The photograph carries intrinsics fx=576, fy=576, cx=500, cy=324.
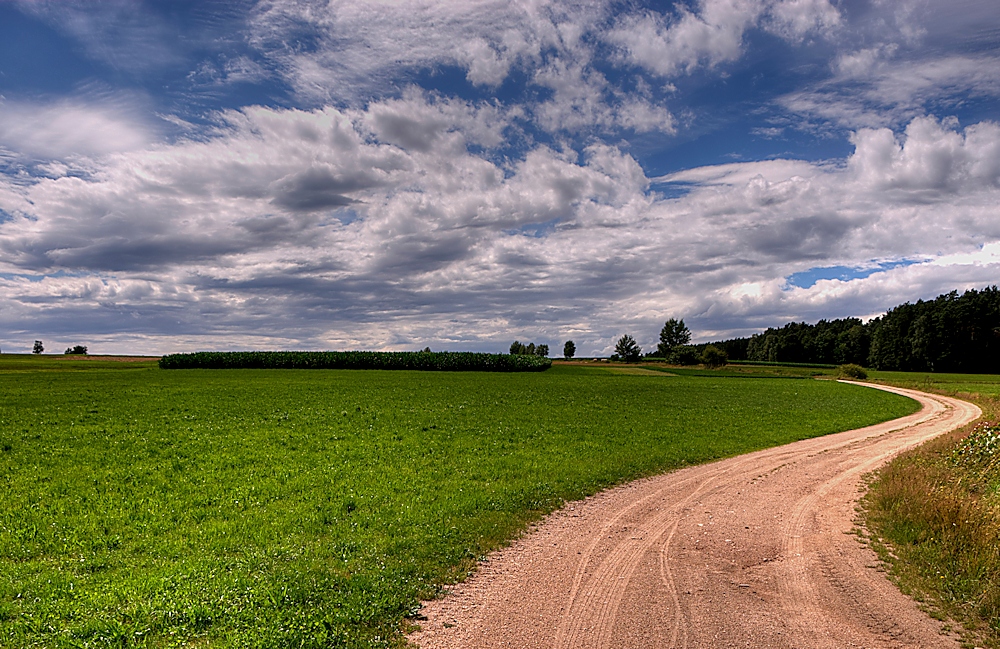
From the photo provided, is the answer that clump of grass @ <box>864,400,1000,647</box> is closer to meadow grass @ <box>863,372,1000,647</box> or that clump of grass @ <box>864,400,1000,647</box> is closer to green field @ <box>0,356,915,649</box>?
meadow grass @ <box>863,372,1000,647</box>

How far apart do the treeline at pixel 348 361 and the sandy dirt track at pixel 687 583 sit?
78.9m

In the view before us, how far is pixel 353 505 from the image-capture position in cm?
1462

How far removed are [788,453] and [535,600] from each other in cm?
1767

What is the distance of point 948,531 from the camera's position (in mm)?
11289

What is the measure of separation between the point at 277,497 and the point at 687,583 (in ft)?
35.2

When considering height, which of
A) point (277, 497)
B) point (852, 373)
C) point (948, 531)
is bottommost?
point (852, 373)

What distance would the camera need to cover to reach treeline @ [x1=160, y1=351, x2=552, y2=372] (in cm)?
9412

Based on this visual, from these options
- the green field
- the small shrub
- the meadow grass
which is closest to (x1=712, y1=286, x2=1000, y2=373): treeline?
the small shrub

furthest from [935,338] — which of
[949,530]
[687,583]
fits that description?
[687,583]

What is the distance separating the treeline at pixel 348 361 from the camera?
94125 mm

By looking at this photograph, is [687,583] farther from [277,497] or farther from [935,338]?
[935,338]

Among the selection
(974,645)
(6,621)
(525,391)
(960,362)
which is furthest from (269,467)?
(960,362)

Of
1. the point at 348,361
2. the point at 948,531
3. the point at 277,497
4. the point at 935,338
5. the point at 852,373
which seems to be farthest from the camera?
the point at 935,338

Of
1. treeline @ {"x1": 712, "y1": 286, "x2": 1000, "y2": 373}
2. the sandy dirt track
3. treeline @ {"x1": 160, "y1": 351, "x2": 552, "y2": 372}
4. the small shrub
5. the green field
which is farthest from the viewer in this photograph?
treeline @ {"x1": 712, "y1": 286, "x2": 1000, "y2": 373}
